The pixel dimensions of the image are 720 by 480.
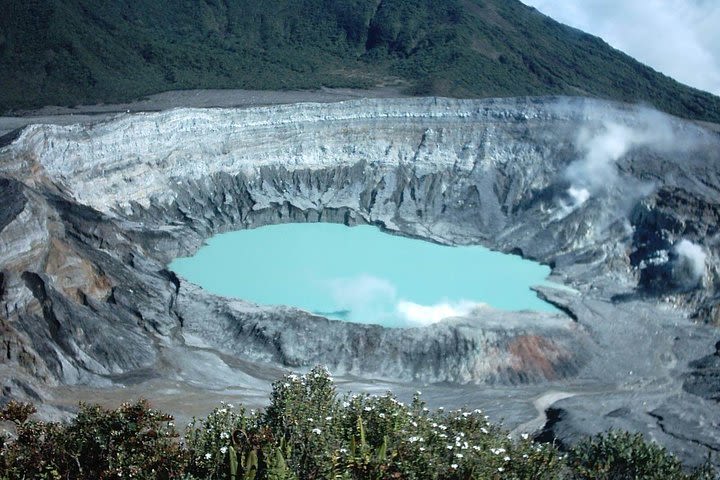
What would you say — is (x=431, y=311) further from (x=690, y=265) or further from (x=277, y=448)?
(x=277, y=448)

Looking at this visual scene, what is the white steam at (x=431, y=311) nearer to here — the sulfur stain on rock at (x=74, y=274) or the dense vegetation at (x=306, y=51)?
the sulfur stain on rock at (x=74, y=274)

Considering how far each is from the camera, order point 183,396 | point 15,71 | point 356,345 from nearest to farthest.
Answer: point 183,396
point 356,345
point 15,71

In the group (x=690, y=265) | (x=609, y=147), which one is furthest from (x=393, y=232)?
(x=690, y=265)

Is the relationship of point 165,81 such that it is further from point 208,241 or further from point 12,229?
point 12,229

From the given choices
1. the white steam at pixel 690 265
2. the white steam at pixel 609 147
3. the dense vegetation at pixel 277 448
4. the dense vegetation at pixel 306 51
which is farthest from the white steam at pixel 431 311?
the dense vegetation at pixel 306 51

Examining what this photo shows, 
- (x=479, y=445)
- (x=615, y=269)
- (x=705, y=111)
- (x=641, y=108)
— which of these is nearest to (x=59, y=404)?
(x=479, y=445)

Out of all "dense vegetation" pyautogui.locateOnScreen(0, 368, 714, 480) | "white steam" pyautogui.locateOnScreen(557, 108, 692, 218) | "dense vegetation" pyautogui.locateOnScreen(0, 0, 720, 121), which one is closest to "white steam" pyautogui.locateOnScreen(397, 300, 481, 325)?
"white steam" pyautogui.locateOnScreen(557, 108, 692, 218)
